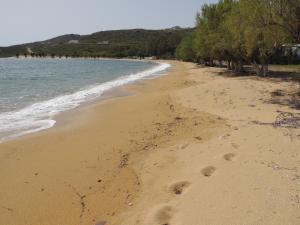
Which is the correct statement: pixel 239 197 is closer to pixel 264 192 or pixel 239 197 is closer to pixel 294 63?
pixel 264 192

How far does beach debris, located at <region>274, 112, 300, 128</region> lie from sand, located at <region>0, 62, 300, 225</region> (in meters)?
0.27

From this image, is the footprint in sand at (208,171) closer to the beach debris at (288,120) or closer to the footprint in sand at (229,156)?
the footprint in sand at (229,156)

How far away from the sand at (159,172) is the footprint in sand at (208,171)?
19 millimetres

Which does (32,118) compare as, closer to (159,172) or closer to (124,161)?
(124,161)

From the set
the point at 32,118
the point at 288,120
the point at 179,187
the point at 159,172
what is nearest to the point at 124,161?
the point at 159,172

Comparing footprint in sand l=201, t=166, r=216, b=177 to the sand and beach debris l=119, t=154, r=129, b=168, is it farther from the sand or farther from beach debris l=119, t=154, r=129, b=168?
beach debris l=119, t=154, r=129, b=168

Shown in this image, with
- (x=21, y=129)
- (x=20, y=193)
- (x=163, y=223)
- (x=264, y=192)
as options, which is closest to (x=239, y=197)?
(x=264, y=192)

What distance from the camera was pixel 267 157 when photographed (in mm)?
7055

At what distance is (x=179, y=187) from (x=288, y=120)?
5151 millimetres

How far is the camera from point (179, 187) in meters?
6.52

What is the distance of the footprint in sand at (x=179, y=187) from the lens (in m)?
6.34

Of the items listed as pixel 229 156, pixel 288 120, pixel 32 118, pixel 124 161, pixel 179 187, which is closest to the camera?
pixel 179 187

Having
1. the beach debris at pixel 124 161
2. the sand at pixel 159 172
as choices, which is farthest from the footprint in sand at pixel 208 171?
the beach debris at pixel 124 161

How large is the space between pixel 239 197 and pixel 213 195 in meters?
0.42
